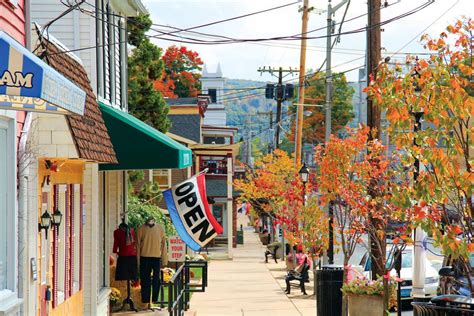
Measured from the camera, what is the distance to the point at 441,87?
11.2 m

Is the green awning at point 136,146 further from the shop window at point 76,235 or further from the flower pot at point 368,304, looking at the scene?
the flower pot at point 368,304

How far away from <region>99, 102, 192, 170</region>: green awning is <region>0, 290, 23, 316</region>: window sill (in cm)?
640

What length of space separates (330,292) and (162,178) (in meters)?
30.2

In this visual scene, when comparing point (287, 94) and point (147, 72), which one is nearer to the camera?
point (147, 72)

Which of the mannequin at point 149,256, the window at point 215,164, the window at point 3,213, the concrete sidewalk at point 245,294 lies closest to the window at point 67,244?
the window at point 3,213

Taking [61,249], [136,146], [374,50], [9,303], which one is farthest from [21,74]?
[374,50]

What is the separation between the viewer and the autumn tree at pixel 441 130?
10.9 meters

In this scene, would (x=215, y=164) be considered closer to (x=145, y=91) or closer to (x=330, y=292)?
(x=145, y=91)

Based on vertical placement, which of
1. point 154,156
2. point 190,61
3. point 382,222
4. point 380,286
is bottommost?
point 380,286

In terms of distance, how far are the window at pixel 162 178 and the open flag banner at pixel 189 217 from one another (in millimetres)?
28227

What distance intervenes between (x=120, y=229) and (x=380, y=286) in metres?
5.30

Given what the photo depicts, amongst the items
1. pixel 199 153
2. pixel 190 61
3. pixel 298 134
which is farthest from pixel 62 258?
pixel 190 61

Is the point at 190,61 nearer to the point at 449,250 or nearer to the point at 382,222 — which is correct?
the point at 382,222

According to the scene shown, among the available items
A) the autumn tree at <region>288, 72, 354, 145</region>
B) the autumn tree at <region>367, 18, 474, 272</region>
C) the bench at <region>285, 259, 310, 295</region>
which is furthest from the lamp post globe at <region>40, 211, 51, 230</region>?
the autumn tree at <region>288, 72, 354, 145</region>
